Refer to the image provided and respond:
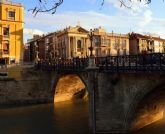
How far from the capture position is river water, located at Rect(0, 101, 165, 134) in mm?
30478

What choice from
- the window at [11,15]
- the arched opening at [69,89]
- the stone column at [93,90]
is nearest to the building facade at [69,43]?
the window at [11,15]

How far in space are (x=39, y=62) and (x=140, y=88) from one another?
28.5 m

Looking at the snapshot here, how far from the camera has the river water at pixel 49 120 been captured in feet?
100.0

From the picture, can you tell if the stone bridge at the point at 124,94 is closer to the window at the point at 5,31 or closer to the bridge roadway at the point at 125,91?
the bridge roadway at the point at 125,91

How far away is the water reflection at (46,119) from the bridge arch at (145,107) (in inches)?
176

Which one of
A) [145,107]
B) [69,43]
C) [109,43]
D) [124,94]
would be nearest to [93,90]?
[124,94]

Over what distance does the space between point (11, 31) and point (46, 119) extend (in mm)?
28305

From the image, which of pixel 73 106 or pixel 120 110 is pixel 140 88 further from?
pixel 73 106

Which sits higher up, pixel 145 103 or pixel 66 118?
pixel 145 103

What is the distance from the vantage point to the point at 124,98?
27109 mm

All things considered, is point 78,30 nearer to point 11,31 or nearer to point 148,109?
point 11,31

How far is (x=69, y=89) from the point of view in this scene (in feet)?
171

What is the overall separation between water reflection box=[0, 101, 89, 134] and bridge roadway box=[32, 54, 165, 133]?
2.86 metres

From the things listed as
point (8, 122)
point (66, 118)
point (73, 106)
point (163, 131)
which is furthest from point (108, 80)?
point (73, 106)
